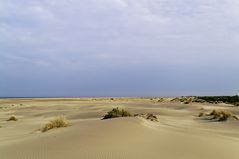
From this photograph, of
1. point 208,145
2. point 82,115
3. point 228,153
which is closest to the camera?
point 228,153

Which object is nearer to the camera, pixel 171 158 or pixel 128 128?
pixel 171 158

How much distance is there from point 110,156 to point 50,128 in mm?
7229

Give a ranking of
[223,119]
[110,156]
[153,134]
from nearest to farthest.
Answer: [110,156] < [153,134] < [223,119]

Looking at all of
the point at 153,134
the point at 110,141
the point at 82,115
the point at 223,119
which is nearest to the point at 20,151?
the point at 110,141

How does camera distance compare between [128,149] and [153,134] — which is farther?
[153,134]

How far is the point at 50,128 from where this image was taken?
14117mm

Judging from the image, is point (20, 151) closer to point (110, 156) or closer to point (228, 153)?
point (110, 156)

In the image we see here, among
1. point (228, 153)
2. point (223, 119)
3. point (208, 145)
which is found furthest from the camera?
point (223, 119)

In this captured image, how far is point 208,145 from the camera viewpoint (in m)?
9.28

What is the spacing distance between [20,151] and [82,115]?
19538mm

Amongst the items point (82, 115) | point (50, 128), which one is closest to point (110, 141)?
point (50, 128)

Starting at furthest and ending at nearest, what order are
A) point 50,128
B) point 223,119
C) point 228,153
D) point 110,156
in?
point 223,119, point 50,128, point 228,153, point 110,156

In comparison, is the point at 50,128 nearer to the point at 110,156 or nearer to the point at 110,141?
the point at 110,141

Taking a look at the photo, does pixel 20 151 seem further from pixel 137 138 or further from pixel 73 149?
pixel 137 138
